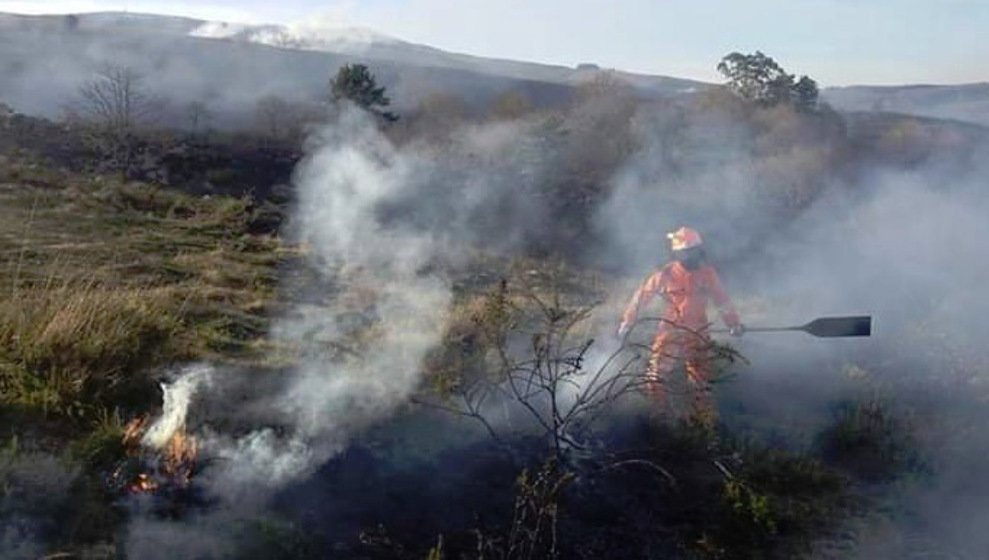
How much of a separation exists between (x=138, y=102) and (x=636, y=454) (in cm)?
2511

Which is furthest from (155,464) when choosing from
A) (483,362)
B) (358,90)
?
(358,90)

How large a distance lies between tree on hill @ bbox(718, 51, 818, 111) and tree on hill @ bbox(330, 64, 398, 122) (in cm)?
1007

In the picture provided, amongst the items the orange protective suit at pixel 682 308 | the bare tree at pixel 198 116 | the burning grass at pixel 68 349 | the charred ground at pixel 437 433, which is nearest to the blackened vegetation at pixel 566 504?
the charred ground at pixel 437 433

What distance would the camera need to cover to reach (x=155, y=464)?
188 inches

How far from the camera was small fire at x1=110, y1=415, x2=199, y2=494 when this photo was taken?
4621 millimetres

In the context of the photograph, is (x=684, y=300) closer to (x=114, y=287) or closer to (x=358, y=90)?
→ (x=114, y=287)

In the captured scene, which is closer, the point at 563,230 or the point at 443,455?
the point at 443,455

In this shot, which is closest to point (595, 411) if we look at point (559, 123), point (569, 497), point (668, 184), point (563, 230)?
point (569, 497)

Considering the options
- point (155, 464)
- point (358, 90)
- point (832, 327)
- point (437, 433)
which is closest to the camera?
point (155, 464)

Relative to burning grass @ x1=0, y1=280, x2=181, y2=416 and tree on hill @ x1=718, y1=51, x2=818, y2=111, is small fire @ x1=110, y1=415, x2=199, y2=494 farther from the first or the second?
tree on hill @ x1=718, y1=51, x2=818, y2=111

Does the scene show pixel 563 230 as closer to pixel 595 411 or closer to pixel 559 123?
pixel 559 123

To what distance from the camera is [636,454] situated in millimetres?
5902

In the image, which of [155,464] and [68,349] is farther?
[68,349]

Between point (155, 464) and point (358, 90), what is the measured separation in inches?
746
